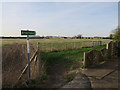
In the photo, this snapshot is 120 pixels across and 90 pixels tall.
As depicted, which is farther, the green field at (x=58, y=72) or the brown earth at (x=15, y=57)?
the brown earth at (x=15, y=57)

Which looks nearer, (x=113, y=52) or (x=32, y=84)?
(x=32, y=84)

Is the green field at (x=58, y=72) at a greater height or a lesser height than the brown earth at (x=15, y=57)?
lesser

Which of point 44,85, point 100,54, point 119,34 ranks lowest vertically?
point 44,85

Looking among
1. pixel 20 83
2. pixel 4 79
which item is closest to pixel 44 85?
pixel 20 83

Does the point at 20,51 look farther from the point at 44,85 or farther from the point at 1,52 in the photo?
the point at 44,85

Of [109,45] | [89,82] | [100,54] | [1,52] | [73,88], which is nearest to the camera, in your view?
[73,88]

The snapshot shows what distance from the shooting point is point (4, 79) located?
4.14 m

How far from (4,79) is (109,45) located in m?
7.88

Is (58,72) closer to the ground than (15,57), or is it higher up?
closer to the ground

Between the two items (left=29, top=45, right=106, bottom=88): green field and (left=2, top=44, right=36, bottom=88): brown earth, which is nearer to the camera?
(left=29, top=45, right=106, bottom=88): green field

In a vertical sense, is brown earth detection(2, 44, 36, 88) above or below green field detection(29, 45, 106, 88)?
above

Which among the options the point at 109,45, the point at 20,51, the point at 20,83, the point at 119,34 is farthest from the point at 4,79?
the point at 119,34

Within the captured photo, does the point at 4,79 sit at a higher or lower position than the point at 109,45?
lower

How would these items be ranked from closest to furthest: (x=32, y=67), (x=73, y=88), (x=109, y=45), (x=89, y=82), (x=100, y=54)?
(x=73, y=88)
(x=89, y=82)
(x=32, y=67)
(x=100, y=54)
(x=109, y=45)
